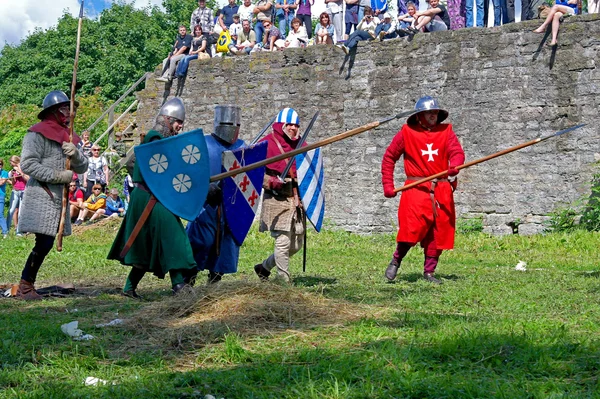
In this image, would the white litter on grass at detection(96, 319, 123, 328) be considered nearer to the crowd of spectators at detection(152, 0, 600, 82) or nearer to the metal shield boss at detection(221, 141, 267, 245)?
the metal shield boss at detection(221, 141, 267, 245)

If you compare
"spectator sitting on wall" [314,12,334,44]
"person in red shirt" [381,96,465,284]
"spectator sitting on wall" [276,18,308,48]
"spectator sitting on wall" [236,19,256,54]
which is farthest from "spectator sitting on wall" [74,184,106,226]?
"person in red shirt" [381,96,465,284]

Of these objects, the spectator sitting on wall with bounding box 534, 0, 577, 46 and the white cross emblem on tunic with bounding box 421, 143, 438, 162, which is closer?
the white cross emblem on tunic with bounding box 421, 143, 438, 162

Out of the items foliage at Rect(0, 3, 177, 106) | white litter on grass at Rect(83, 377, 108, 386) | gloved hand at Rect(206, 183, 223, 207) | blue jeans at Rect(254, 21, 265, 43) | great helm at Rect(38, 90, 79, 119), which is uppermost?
foliage at Rect(0, 3, 177, 106)

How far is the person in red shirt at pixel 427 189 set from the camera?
9039 mm

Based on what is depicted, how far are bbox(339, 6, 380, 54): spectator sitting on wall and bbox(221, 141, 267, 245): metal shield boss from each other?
8540 mm

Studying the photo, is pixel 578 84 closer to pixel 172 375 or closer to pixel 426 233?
pixel 426 233

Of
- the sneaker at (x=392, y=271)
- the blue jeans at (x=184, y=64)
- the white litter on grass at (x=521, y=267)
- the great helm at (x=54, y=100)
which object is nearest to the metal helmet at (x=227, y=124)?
the great helm at (x=54, y=100)

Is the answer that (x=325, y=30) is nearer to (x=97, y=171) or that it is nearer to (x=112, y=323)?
(x=97, y=171)

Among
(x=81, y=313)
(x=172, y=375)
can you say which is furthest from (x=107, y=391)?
(x=81, y=313)

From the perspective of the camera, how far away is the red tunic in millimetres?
9039

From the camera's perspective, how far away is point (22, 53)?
42719mm

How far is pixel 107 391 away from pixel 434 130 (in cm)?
547

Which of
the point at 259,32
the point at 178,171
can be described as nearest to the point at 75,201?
the point at 259,32

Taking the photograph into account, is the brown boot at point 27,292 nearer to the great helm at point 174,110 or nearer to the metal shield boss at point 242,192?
the metal shield boss at point 242,192
